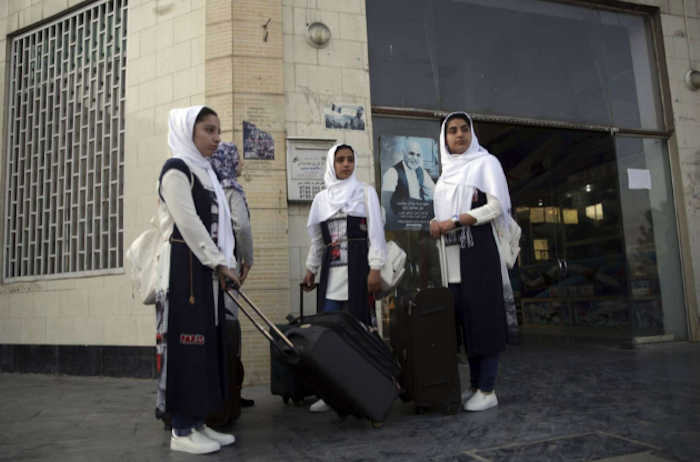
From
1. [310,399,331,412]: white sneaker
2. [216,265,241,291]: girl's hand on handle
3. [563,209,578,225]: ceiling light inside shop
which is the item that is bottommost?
[310,399,331,412]: white sneaker

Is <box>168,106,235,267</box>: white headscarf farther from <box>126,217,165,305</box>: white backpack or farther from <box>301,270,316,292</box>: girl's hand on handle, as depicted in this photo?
→ <box>301,270,316,292</box>: girl's hand on handle

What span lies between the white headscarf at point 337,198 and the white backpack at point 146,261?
4.26 ft

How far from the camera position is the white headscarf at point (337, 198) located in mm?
3986

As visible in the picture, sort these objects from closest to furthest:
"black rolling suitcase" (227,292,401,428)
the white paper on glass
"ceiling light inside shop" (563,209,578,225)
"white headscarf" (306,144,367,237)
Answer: "black rolling suitcase" (227,292,401,428) < "white headscarf" (306,144,367,237) < the white paper on glass < "ceiling light inside shop" (563,209,578,225)

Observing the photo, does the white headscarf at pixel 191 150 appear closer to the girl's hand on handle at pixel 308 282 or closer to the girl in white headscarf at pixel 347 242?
the girl in white headscarf at pixel 347 242

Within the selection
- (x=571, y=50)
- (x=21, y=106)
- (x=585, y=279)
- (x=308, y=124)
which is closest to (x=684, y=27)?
(x=571, y=50)

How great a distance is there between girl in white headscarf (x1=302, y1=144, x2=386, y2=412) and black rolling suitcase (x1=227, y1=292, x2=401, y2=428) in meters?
0.64

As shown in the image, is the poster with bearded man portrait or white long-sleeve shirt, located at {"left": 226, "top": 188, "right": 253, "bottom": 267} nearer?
white long-sleeve shirt, located at {"left": 226, "top": 188, "right": 253, "bottom": 267}

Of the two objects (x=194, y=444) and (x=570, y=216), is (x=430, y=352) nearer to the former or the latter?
(x=194, y=444)

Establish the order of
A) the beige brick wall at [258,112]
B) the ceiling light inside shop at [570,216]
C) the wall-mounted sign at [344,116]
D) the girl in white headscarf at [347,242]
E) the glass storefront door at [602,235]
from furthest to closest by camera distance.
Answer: the ceiling light inside shop at [570,216], the glass storefront door at [602,235], the wall-mounted sign at [344,116], the beige brick wall at [258,112], the girl in white headscarf at [347,242]

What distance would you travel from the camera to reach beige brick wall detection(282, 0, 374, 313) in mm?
5844

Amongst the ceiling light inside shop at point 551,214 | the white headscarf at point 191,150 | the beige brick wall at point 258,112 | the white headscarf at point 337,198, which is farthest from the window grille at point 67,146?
the ceiling light inside shop at point 551,214

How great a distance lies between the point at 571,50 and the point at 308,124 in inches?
167

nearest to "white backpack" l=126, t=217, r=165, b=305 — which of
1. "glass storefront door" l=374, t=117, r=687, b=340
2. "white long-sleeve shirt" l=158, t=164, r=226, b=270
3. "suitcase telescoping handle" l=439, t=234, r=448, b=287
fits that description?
"white long-sleeve shirt" l=158, t=164, r=226, b=270
